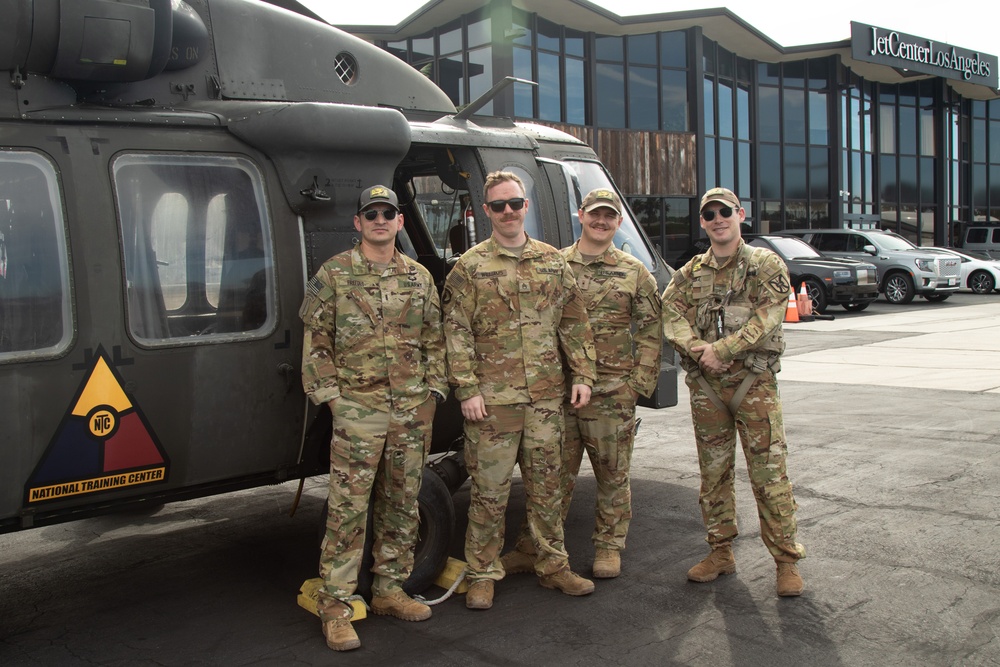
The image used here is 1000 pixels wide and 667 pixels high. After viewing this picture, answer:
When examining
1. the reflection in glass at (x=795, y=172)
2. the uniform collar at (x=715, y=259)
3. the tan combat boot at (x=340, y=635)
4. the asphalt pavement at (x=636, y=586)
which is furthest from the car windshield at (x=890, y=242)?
the tan combat boot at (x=340, y=635)

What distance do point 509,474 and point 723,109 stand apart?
82.7 ft

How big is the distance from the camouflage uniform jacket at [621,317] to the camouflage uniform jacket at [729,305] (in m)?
0.12

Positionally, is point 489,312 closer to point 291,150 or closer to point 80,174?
point 291,150

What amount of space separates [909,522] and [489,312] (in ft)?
9.73

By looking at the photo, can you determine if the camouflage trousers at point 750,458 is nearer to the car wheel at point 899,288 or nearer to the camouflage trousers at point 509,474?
the camouflage trousers at point 509,474

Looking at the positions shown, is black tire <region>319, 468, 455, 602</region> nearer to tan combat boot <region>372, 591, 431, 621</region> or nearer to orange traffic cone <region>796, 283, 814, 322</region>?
tan combat boot <region>372, 591, 431, 621</region>

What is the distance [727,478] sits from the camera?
16.4 ft

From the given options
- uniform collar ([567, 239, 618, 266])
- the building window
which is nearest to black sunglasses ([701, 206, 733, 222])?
uniform collar ([567, 239, 618, 266])

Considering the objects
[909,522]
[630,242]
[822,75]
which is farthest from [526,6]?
[909,522]

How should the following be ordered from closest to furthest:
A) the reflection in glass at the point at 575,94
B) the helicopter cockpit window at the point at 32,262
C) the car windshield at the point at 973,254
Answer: the helicopter cockpit window at the point at 32,262 < the reflection in glass at the point at 575,94 < the car windshield at the point at 973,254

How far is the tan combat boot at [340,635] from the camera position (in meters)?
4.20

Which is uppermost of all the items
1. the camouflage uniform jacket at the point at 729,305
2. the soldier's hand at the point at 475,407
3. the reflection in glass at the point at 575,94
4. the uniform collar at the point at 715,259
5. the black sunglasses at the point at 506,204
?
the reflection in glass at the point at 575,94

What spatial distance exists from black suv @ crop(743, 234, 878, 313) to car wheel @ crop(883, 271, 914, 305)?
6.86 ft

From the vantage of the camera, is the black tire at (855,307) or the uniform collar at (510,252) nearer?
the uniform collar at (510,252)
